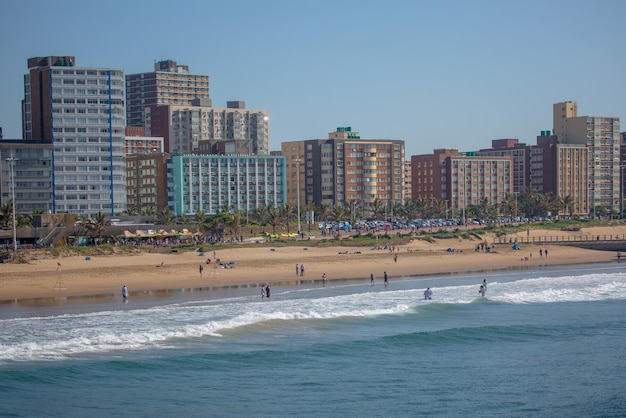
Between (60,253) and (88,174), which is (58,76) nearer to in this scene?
(88,174)

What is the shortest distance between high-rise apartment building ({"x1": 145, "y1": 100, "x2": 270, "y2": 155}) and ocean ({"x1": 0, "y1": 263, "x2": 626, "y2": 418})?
131 meters

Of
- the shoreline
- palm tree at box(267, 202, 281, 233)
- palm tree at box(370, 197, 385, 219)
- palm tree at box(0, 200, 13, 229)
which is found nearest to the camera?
the shoreline

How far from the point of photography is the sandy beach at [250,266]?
53.4 metres

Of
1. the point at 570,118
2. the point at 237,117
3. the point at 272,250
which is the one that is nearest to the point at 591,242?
the point at 272,250

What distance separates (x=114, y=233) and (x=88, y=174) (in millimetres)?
39719

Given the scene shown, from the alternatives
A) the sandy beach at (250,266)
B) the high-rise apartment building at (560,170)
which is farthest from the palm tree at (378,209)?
the high-rise apartment building at (560,170)

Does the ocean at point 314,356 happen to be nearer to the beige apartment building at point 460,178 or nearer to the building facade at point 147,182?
the building facade at point 147,182

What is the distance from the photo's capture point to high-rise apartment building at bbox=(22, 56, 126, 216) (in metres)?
112

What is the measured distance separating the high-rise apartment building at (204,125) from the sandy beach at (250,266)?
316 ft

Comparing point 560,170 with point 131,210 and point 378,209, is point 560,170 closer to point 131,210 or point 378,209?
point 378,209

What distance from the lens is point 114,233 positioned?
7806 cm

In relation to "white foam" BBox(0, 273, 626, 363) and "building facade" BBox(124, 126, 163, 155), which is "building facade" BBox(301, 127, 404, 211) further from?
"white foam" BBox(0, 273, 626, 363)

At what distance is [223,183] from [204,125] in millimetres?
51588

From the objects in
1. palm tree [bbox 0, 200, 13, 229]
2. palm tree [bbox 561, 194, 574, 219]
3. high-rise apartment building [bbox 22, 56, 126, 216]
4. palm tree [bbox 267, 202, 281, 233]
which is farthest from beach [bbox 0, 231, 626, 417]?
palm tree [bbox 561, 194, 574, 219]
